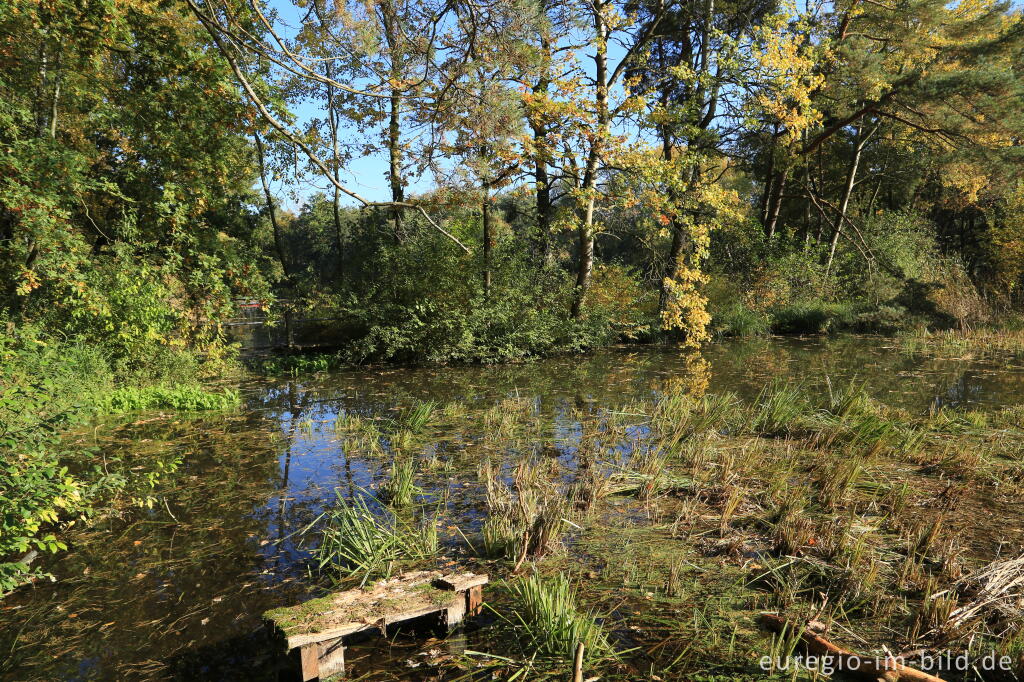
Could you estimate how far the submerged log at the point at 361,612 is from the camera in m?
3.12

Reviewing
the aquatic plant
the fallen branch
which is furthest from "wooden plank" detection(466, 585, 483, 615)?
the aquatic plant

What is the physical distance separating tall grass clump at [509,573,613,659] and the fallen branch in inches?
38.2

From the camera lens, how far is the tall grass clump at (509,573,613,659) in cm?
317

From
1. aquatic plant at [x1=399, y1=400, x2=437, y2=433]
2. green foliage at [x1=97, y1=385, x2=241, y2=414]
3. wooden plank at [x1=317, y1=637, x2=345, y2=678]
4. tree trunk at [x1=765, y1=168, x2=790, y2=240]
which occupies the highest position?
tree trunk at [x1=765, y1=168, x2=790, y2=240]

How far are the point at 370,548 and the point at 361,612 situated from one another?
2.82ft

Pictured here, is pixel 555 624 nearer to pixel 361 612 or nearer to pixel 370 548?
pixel 361 612

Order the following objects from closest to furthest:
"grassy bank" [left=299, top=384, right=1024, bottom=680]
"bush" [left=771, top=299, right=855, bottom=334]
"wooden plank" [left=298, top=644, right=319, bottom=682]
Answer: "wooden plank" [left=298, top=644, right=319, bottom=682] < "grassy bank" [left=299, top=384, right=1024, bottom=680] < "bush" [left=771, top=299, right=855, bottom=334]

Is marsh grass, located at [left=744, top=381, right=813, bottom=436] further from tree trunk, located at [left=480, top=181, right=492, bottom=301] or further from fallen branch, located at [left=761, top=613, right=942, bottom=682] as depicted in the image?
tree trunk, located at [left=480, top=181, right=492, bottom=301]

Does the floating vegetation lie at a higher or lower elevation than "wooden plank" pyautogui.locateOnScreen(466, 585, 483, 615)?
higher

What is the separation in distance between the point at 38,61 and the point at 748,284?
65.6 ft

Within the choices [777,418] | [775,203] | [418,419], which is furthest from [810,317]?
[418,419]

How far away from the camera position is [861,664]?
3.03 m

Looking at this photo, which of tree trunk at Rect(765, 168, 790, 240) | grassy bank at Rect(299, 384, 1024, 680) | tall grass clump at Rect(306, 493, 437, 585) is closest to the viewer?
grassy bank at Rect(299, 384, 1024, 680)

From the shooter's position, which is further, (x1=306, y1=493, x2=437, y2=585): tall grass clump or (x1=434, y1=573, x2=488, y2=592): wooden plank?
(x1=306, y1=493, x2=437, y2=585): tall grass clump
